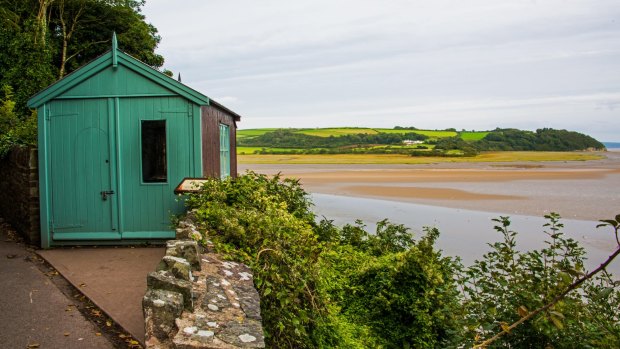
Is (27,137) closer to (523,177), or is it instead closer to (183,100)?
(183,100)

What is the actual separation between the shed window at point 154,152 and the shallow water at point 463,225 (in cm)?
715

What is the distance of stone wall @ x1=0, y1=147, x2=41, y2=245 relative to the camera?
944cm

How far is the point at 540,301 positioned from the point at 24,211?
379 inches

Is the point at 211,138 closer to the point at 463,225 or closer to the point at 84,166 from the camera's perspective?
the point at 84,166

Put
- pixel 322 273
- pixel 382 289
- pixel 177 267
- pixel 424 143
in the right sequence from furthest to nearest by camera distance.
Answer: pixel 424 143
pixel 382 289
pixel 322 273
pixel 177 267

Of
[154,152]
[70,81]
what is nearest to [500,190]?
[154,152]

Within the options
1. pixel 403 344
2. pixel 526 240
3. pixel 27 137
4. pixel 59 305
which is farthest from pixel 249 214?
pixel 526 240

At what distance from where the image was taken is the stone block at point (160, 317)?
3.41 m

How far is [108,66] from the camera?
917 centimetres

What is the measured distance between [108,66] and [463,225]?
42.4ft

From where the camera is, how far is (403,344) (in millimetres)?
7559

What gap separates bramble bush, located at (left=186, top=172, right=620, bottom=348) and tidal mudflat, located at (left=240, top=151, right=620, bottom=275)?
473 cm

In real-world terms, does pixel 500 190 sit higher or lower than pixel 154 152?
lower

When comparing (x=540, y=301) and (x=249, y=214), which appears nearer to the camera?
(x=540, y=301)
